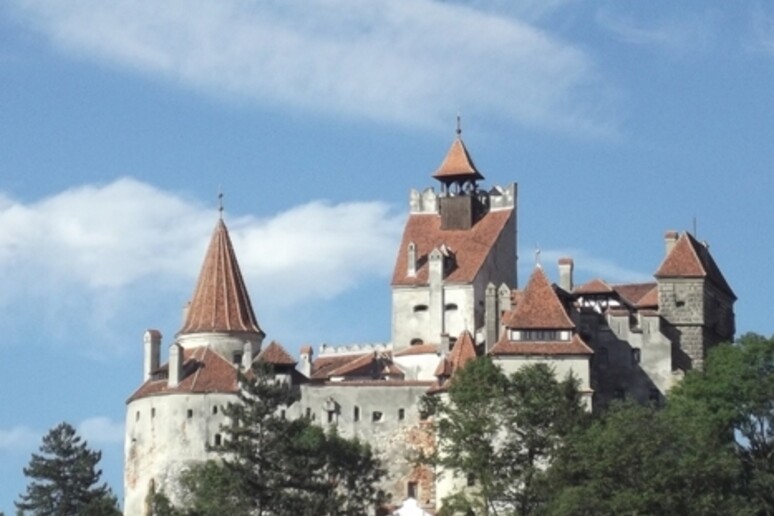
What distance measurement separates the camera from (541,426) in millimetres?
105562

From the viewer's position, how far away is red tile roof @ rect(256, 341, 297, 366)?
391 ft

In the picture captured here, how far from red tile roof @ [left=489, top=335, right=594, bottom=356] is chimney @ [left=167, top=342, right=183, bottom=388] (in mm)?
16021

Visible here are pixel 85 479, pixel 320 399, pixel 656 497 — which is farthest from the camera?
pixel 85 479

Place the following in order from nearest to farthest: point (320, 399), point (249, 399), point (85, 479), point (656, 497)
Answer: point (656, 497), point (249, 399), point (320, 399), point (85, 479)

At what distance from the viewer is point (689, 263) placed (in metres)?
119

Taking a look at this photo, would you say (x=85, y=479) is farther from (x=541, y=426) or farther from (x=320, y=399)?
(x=541, y=426)

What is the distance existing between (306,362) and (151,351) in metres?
7.39

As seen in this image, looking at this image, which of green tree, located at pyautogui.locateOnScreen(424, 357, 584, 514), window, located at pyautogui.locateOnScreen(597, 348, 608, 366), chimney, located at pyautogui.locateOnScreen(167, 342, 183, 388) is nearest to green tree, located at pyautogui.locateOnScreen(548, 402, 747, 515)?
green tree, located at pyautogui.locateOnScreen(424, 357, 584, 514)

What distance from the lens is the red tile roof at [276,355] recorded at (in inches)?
4688

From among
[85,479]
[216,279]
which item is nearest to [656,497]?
[216,279]

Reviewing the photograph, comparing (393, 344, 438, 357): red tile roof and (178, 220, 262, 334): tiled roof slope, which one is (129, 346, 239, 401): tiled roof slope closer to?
(178, 220, 262, 334): tiled roof slope

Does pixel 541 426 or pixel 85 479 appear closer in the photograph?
pixel 541 426

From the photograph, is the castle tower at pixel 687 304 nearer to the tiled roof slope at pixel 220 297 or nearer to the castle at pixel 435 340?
the castle at pixel 435 340

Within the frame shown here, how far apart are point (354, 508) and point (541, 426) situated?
8.65 meters
